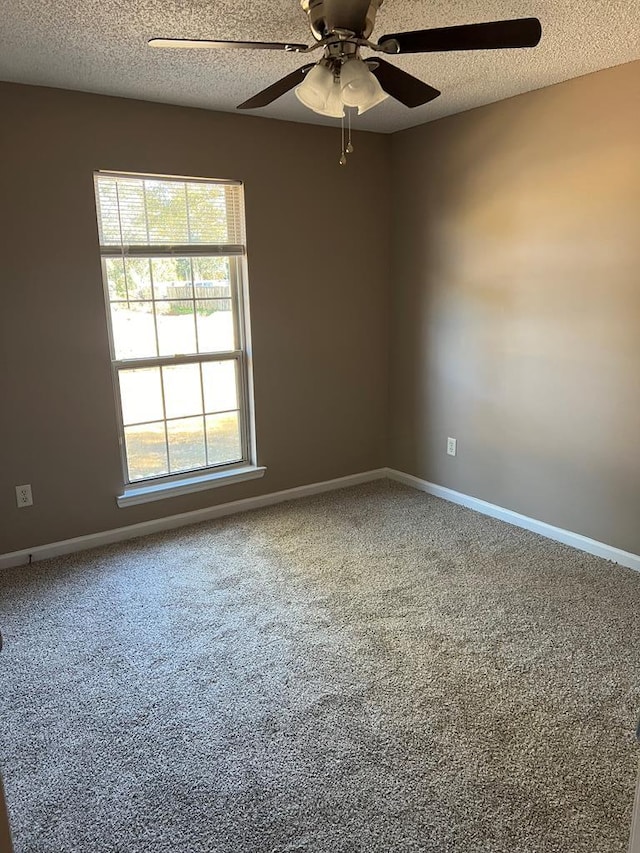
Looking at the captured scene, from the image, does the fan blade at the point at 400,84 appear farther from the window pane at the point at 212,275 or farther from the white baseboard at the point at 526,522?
the white baseboard at the point at 526,522

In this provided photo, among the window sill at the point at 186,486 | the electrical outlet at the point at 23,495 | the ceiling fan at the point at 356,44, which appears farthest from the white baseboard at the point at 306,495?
the ceiling fan at the point at 356,44

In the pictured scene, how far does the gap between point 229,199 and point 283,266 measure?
20.0 inches

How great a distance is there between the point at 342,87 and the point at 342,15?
182 millimetres

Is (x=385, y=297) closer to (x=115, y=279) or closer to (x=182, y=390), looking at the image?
(x=182, y=390)

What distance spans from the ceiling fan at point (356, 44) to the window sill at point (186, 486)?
2348 mm

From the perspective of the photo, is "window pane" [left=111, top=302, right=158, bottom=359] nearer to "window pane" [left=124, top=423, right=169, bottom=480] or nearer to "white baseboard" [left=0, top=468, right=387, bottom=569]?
"window pane" [left=124, top=423, right=169, bottom=480]

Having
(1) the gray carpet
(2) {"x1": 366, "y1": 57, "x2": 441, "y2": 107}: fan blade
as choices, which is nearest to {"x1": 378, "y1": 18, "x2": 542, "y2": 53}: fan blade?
(2) {"x1": 366, "y1": 57, "x2": 441, "y2": 107}: fan blade

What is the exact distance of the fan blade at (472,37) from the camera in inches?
64.4

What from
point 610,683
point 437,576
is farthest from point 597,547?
point 610,683

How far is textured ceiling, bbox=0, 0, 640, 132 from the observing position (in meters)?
2.11

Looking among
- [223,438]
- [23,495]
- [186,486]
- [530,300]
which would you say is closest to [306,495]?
[223,438]

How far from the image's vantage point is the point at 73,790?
179cm

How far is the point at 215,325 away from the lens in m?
3.71

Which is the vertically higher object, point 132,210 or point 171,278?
point 132,210
